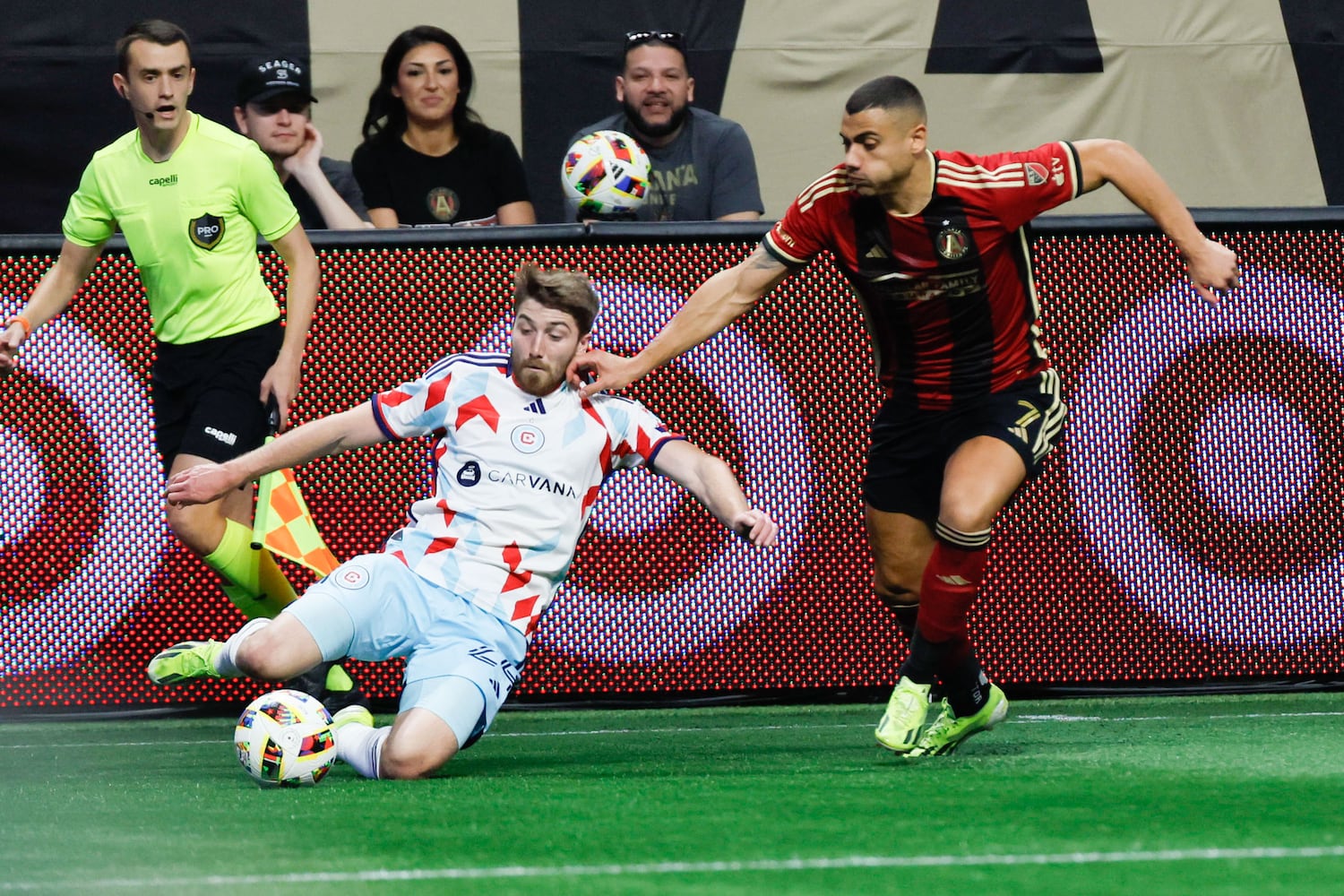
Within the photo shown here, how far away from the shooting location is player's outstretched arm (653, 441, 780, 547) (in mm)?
4984

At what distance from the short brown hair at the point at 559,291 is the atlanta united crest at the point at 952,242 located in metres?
1.02

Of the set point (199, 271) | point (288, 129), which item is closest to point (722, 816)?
point (199, 271)

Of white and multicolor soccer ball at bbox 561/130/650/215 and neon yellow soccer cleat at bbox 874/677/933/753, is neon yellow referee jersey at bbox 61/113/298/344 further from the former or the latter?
neon yellow soccer cleat at bbox 874/677/933/753

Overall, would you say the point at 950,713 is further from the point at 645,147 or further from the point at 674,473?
the point at 645,147

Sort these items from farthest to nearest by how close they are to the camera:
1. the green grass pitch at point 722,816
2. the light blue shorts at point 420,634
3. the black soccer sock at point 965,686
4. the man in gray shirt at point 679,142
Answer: the man in gray shirt at point 679,142, the black soccer sock at point 965,686, the light blue shorts at point 420,634, the green grass pitch at point 722,816

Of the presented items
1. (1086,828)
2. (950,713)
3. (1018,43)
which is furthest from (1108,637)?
(1018,43)

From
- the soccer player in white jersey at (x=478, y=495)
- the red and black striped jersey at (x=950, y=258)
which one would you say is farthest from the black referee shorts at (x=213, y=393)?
the red and black striped jersey at (x=950, y=258)

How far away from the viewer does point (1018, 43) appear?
392 inches

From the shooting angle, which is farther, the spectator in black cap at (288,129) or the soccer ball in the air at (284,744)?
the spectator in black cap at (288,129)

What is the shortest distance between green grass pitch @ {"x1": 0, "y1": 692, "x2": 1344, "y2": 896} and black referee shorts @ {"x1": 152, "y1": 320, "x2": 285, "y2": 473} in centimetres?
101

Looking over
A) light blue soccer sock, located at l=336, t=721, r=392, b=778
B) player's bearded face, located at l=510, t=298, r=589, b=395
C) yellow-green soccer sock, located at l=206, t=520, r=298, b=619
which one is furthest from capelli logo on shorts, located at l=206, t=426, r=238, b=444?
light blue soccer sock, located at l=336, t=721, r=392, b=778

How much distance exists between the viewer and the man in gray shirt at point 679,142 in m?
8.02

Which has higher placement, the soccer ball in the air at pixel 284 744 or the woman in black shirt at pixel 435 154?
the woman in black shirt at pixel 435 154

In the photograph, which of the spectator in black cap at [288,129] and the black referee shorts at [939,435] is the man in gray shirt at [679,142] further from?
the black referee shorts at [939,435]
